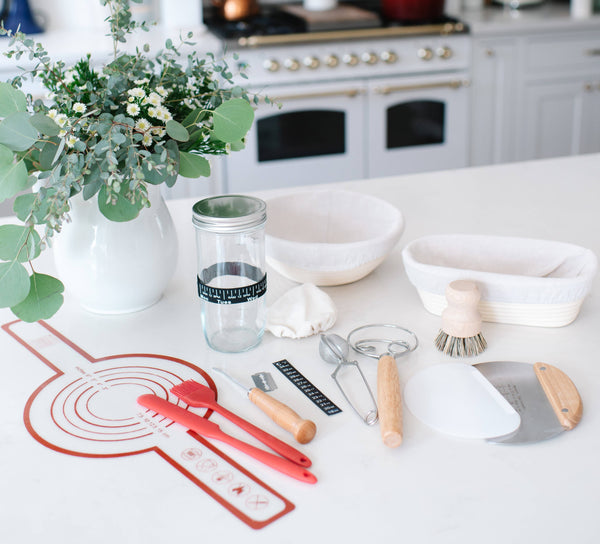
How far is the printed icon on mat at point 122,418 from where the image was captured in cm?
76

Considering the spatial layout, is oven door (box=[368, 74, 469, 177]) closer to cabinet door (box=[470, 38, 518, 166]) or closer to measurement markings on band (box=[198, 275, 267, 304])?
cabinet door (box=[470, 38, 518, 166])

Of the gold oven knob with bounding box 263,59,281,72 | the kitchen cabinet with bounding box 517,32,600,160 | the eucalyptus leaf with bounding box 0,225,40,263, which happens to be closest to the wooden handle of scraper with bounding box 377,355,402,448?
the eucalyptus leaf with bounding box 0,225,40,263

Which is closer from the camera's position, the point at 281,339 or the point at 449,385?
the point at 449,385

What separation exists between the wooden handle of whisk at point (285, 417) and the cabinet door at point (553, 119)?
2651mm

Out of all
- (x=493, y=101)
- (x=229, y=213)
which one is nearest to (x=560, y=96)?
(x=493, y=101)

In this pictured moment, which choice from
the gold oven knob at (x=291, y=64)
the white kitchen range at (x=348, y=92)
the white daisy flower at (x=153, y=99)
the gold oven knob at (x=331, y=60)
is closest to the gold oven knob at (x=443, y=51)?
the white kitchen range at (x=348, y=92)

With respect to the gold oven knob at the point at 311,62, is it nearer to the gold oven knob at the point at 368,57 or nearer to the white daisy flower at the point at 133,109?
the gold oven knob at the point at 368,57

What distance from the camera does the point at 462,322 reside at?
0.96 meters

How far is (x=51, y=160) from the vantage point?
938mm

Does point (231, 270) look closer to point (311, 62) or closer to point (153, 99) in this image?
point (153, 99)

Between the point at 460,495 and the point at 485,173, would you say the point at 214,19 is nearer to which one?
the point at 485,173

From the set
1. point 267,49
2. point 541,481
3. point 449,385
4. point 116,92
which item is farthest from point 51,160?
point 267,49

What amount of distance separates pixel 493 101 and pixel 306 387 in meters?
2.51

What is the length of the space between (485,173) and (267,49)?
Result: 137 centimetres
